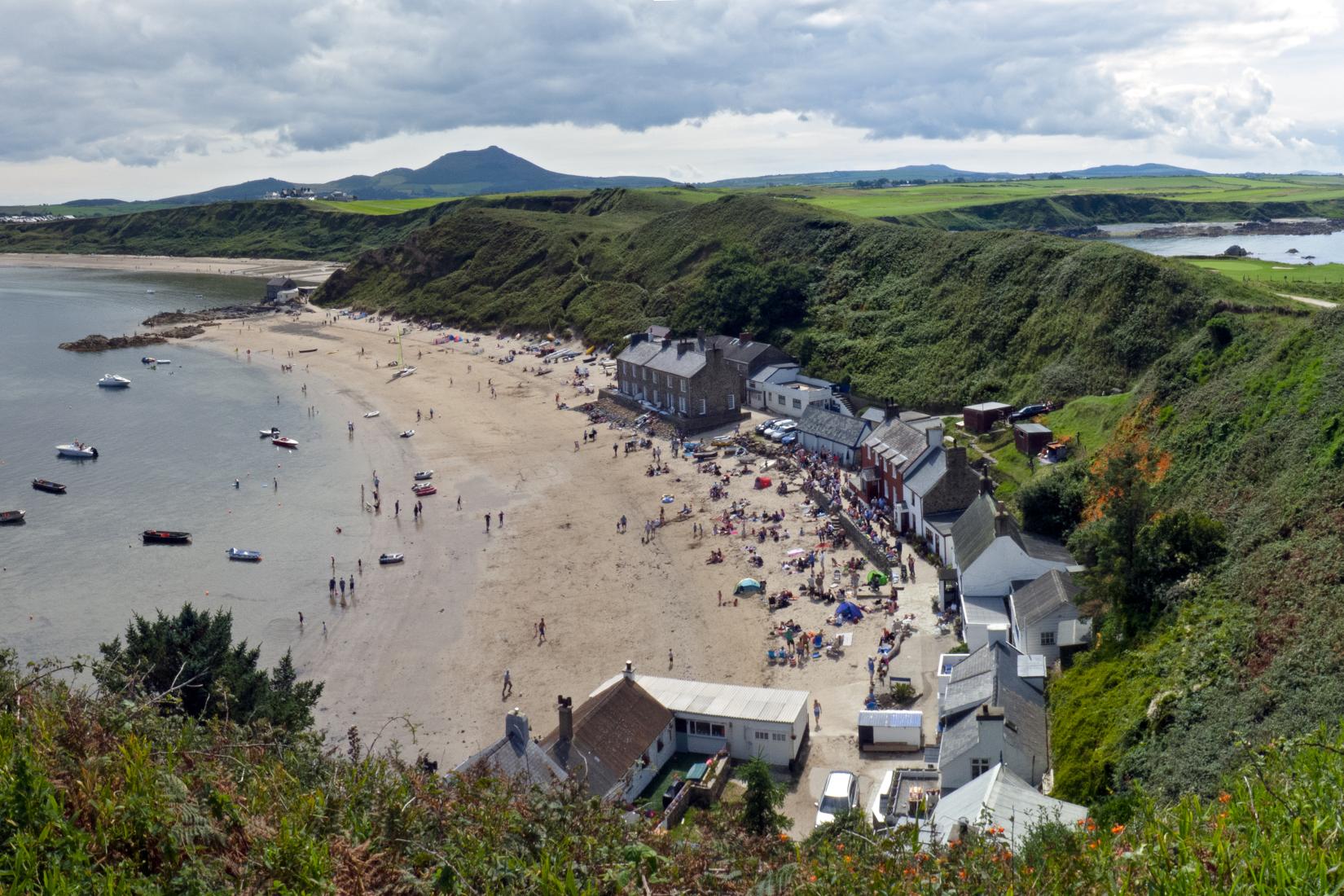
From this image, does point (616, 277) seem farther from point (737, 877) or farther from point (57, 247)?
point (57, 247)

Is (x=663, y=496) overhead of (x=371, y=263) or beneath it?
beneath

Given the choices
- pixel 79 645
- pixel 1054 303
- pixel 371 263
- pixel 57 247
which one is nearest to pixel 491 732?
pixel 79 645

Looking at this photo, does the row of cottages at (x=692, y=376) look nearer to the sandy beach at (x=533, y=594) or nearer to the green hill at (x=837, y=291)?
the sandy beach at (x=533, y=594)

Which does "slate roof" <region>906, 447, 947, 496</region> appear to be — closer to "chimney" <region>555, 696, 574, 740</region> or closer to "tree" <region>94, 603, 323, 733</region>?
"chimney" <region>555, 696, 574, 740</region>

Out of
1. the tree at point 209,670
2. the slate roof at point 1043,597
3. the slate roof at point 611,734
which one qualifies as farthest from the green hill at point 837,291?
the tree at point 209,670

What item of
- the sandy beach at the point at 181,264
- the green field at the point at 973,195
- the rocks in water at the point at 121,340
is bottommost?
the rocks in water at the point at 121,340

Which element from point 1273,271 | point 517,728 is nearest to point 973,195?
point 1273,271

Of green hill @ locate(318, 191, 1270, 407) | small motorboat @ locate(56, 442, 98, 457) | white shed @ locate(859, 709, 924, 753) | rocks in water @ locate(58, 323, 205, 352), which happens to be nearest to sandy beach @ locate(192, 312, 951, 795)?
white shed @ locate(859, 709, 924, 753)

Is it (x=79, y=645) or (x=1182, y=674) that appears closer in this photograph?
(x=1182, y=674)
